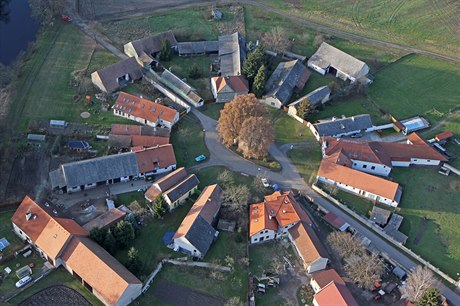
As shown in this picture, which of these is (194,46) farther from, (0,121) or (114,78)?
(0,121)

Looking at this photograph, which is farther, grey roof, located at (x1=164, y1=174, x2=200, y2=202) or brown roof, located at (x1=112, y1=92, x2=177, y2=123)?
brown roof, located at (x1=112, y1=92, x2=177, y2=123)

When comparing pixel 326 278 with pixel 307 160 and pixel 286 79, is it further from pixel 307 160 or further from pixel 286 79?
pixel 286 79

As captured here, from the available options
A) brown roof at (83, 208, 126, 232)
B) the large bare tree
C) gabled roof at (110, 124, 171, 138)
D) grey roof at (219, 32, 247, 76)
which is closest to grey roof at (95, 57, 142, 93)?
gabled roof at (110, 124, 171, 138)

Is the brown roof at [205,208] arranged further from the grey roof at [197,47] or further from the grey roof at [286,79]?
the grey roof at [197,47]

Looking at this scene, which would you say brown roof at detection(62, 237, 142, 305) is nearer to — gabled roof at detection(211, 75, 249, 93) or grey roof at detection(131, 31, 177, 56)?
gabled roof at detection(211, 75, 249, 93)

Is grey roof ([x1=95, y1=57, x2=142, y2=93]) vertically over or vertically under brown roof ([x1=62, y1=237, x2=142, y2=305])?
over

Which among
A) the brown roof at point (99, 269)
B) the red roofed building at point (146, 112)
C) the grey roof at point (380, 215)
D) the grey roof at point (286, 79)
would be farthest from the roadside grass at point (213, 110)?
the brown roof at point (99, 269)

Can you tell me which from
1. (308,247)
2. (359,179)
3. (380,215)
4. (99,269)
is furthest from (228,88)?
(99,269)
